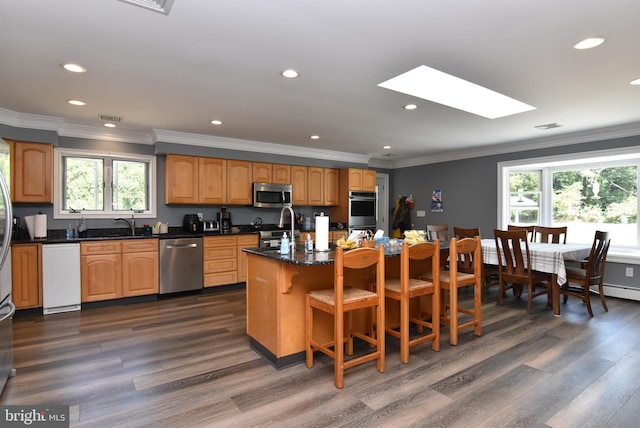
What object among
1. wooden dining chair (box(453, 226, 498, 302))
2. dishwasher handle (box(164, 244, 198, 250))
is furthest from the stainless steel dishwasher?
wooden dining chair (box(453, 226, 498, 302))

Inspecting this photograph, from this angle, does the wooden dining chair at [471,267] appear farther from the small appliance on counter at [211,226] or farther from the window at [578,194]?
the small appliance on counter at [211,226]

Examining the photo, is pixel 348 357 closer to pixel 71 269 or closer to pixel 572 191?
pixel 71 269

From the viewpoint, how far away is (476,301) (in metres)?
3.29

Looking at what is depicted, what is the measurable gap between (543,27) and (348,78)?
141 centimetres

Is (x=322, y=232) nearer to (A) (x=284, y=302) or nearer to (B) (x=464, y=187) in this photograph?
(A) (x=284, y=302)

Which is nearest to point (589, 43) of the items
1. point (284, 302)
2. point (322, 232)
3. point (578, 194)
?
point (322, 232)

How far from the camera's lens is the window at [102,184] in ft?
15.5

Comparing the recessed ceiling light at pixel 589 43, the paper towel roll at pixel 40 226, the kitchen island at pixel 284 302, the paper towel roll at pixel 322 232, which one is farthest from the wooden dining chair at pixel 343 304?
the paper towel roll at pixel 40 226

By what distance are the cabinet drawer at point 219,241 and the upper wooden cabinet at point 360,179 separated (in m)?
2.43

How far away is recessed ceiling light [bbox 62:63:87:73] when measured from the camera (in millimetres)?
2688

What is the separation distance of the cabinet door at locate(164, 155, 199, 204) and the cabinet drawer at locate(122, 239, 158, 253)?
2.31 ft

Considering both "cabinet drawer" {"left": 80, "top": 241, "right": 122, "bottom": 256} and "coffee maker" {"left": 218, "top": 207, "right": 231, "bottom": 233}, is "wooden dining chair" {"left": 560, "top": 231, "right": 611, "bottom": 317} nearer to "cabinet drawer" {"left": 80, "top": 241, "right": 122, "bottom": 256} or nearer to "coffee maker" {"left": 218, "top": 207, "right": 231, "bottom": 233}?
"coffee maker" {"left": 218, "top": 207, "right": 231, "bottom": 233}

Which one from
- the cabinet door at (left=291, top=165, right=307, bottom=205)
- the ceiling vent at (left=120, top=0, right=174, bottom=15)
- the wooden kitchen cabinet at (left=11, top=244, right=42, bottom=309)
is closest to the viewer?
the ceiling vent at (left=120, top=0, right=174, bottom=15)

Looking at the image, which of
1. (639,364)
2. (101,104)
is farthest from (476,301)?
(101,104)
